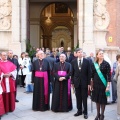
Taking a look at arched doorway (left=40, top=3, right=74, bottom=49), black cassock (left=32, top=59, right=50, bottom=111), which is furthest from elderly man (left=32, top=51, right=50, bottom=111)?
arched doorway (left=40, top=3, right=74, bottom=49)

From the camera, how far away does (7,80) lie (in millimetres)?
7621

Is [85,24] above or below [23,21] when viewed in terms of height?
below

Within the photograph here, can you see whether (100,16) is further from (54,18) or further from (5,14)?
(54,18)

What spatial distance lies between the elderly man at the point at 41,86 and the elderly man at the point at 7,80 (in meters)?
0.73

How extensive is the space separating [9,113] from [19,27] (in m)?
6.74

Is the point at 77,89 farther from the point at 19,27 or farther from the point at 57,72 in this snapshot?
the point at 19,27

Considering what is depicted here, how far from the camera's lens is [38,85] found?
817 centimetres

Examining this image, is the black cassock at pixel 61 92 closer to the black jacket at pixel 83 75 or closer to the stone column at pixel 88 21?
the black jacket at pixel 83 75

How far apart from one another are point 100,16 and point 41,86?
22.2 ft

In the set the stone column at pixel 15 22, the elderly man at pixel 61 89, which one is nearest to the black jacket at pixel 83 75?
the elderly man at pixel 61 89

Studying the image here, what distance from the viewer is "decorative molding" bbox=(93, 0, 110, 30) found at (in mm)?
13664

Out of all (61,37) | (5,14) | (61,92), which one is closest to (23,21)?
(5,14)

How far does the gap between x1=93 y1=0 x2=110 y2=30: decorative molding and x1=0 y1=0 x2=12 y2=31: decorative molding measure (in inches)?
170

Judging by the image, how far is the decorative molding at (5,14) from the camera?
1376cm
